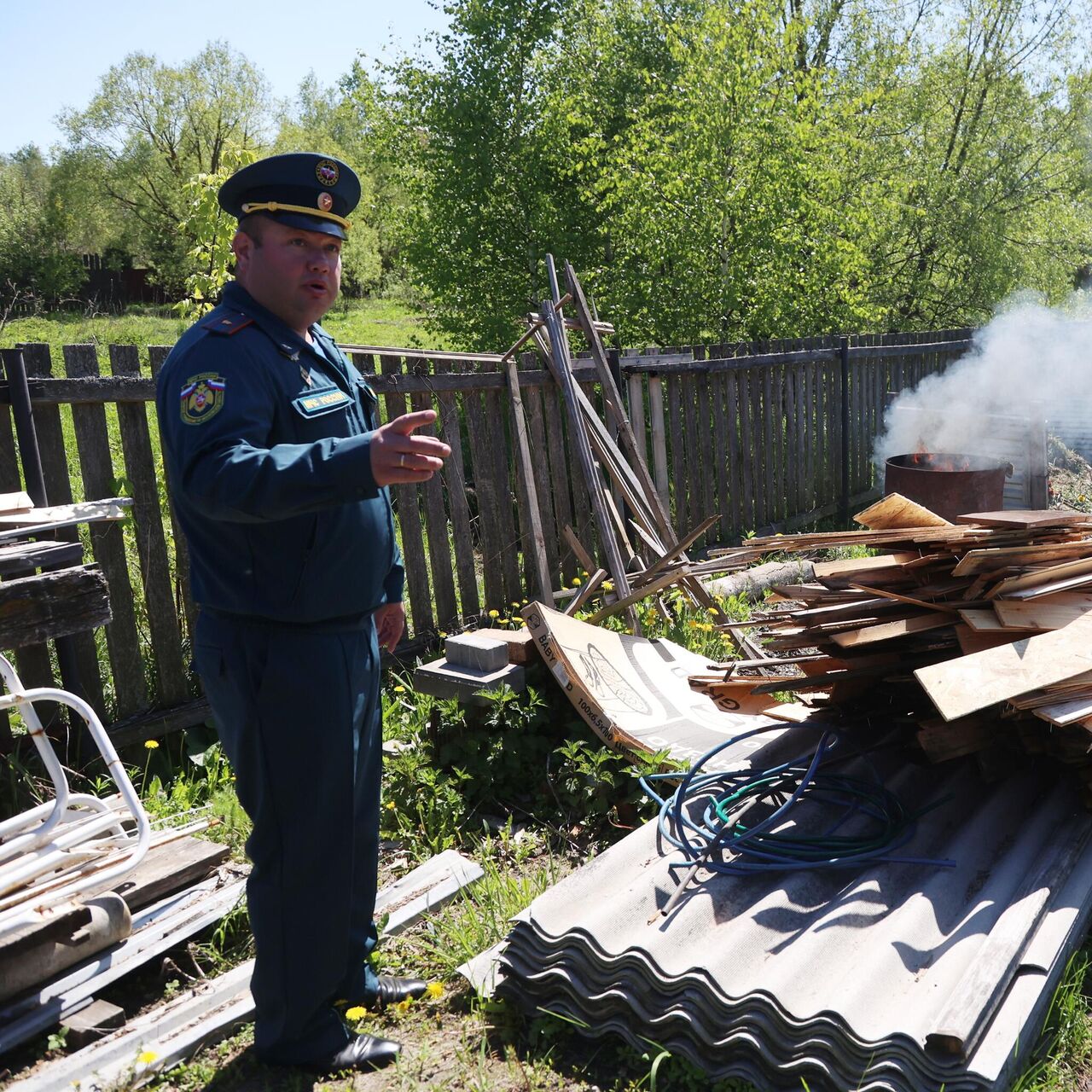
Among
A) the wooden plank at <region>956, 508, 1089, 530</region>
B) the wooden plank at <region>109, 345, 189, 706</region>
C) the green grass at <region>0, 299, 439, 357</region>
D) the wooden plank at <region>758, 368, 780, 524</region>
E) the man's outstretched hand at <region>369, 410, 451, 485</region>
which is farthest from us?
the green grass at <region>0, 299, 439, 357</region>

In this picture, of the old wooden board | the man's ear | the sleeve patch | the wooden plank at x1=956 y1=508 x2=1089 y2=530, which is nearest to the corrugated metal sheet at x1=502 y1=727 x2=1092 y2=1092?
the old wooden board

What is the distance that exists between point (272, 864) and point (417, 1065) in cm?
67

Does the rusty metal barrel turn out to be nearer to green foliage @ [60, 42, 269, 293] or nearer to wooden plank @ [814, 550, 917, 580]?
wooden plank @ [814, 550, 917, 580]

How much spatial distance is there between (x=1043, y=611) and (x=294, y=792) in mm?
2553

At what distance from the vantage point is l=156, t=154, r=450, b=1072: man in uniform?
7.91ft

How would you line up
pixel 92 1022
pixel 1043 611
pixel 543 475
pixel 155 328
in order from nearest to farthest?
1. pixel 92 1022
2. pixel 1043 611
3. pixel 543 475
4. pixel 155 328

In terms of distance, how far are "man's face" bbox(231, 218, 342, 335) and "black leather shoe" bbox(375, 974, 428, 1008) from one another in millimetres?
1857

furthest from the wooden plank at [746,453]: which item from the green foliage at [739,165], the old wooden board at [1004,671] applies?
the old wooden board at [1004,671]

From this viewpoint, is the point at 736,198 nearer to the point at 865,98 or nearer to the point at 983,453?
the point at 865,98

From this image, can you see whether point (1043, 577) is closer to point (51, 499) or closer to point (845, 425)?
point (51, 499)

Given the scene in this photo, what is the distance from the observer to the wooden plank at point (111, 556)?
418cm

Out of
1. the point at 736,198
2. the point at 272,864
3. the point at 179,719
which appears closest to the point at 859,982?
the point at 272,864

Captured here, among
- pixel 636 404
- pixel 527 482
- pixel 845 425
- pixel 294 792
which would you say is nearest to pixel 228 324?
pixel 294 792

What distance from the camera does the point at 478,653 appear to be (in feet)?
14.0
